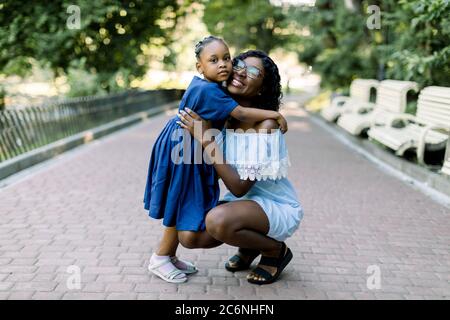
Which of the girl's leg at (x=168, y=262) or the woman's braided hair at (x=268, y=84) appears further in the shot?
the girl's leg at (x=168, y=262)

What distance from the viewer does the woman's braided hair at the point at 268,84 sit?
3.37m

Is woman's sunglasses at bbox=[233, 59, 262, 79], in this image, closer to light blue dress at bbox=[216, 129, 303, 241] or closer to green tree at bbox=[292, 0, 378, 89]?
light blue dress at bbox=[216, 129, 303, 241]

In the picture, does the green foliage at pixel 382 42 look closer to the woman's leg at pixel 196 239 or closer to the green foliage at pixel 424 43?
the green foliage at pixel 424 43

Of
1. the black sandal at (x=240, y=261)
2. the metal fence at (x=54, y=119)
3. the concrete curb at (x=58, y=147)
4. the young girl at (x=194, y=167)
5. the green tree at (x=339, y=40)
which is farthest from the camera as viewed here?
the green tree at (x=339, y=40)

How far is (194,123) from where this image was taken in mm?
3191

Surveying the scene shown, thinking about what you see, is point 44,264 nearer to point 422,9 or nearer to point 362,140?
point 422,9

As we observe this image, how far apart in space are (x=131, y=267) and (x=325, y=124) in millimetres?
11546

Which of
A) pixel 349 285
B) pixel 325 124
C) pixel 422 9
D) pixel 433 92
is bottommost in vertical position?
pixel 325 124

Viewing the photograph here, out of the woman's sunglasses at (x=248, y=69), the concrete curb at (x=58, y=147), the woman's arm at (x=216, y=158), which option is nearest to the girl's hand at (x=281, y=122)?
the woman's sunglasses at (x=248, y=69)

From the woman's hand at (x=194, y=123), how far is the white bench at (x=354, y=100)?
28.1 feet

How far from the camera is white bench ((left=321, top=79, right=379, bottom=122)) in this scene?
11632 millimetres
